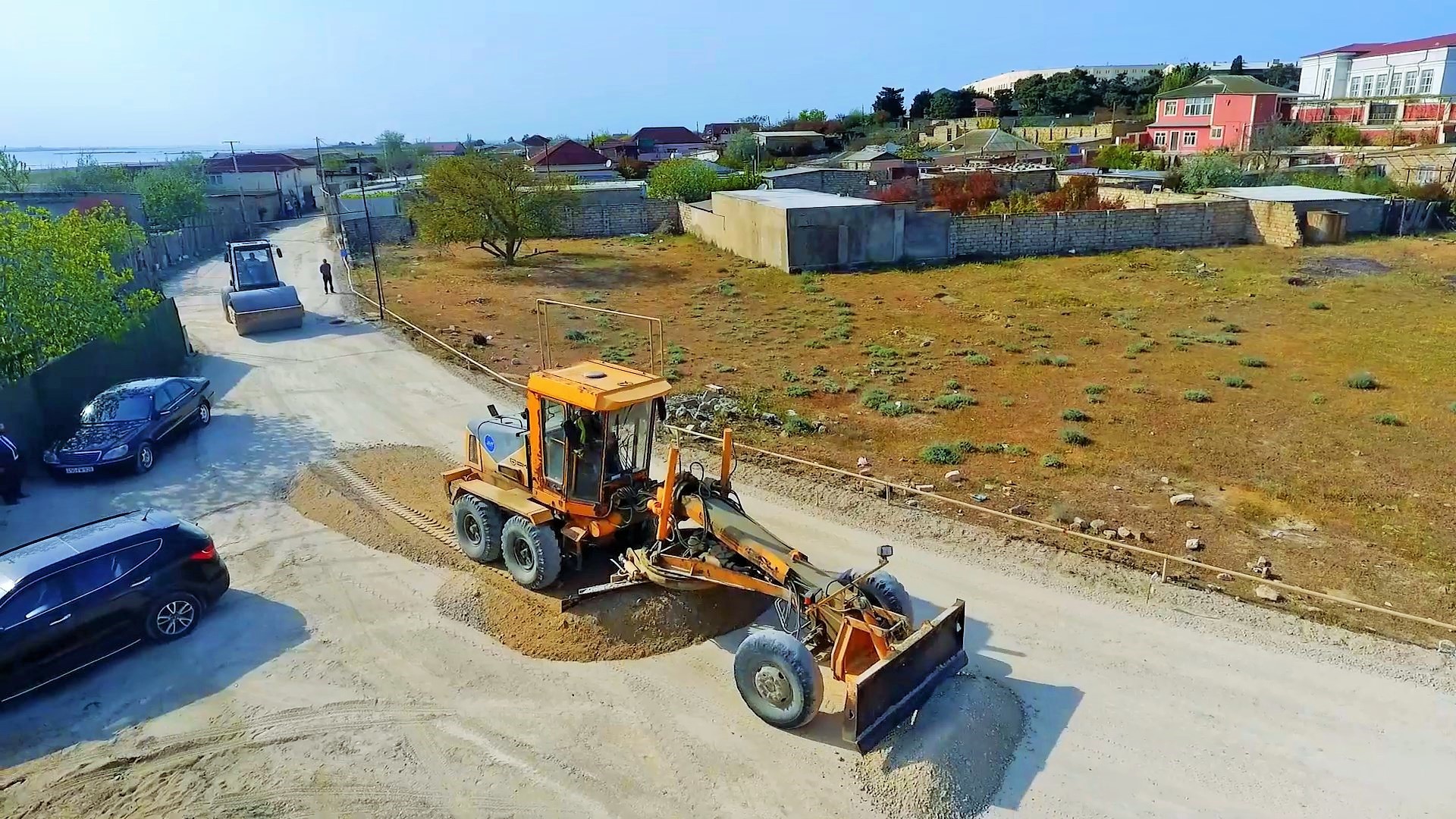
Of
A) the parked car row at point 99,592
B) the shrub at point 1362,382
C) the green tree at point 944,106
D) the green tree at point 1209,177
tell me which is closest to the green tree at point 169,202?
the parked car row at point 99,592

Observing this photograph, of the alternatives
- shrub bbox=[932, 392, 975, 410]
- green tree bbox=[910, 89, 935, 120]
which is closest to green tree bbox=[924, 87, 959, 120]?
green tree bbox=[910, 89, 935, 120]

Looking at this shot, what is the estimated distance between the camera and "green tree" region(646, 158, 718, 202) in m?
46.2

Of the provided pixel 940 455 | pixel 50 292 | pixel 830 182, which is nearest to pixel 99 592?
pixel 50 292

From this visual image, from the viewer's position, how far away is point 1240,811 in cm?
733

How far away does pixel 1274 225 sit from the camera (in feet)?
119

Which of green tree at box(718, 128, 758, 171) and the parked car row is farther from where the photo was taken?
green tree at box(718, 128, 758, 171)

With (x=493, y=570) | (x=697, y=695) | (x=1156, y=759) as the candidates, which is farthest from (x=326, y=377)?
(x=1156, y=759)

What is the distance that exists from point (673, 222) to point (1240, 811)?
41.3 m

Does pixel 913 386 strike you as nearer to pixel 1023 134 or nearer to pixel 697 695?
pixel 697 695

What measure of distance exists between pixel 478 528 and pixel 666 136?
305ft

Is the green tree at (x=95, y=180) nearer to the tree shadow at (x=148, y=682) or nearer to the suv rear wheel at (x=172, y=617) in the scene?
the suv rear wheel at (x=172, y=617)

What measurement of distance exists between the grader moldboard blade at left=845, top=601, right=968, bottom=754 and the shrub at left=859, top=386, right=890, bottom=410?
9.78 metres

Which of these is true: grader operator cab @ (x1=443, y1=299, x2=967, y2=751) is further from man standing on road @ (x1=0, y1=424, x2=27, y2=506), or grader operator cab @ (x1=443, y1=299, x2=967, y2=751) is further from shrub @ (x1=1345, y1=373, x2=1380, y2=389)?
shrub @ (x1=1345, y1=373, x2=1380, y2=389)

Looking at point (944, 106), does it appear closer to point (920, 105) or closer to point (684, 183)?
point (920, 105)
